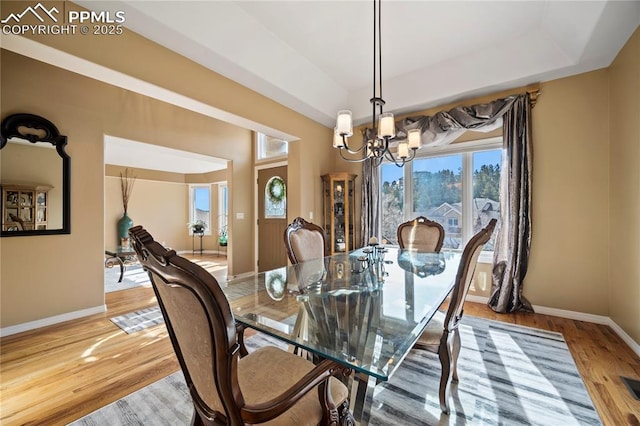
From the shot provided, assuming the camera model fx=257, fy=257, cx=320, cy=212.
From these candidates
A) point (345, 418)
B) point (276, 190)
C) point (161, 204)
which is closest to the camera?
point (345, 418)

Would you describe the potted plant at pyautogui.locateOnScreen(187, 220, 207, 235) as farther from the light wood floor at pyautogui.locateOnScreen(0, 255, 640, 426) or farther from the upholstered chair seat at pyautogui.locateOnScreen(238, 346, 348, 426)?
the upholstered chair seat at pyautogui.locateOnScreen(238, 346, 348, 426)

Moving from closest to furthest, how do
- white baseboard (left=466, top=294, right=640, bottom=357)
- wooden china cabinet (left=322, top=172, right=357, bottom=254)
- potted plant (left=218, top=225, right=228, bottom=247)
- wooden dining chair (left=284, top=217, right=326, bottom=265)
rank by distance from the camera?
1. white baseboard (left=466, top=294, right=640, bottom=357)
2. wooden dining chair (left=284, top=217, right=326, bottom=265)
3. wooden china cabinet (left=322, top=172, right=357, bottom=254)
4. potted plant (left=218, top=225, right=228, bottom=247)

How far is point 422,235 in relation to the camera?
3086mm

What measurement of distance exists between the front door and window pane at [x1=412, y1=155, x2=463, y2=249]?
227 cm

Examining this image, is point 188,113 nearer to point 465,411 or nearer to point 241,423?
point 241,423

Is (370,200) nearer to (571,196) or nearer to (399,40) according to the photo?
(399,40)

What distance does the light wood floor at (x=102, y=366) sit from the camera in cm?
157

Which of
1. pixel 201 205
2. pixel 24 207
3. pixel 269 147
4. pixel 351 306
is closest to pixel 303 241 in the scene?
pixel 351 306

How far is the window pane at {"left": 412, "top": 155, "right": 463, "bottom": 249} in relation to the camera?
368cm

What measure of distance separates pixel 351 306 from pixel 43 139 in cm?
365

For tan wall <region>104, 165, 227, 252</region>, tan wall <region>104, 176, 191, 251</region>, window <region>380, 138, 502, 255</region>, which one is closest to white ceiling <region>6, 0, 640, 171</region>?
window <region>380, 138, 502, 255</region>

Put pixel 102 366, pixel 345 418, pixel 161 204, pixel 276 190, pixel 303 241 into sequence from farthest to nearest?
pixel 161 204, pixel 276 190, pixel 303 241, pixel 102 366, pixel 345 418

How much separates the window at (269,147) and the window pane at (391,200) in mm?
1934

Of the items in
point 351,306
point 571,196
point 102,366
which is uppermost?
point 571,196
